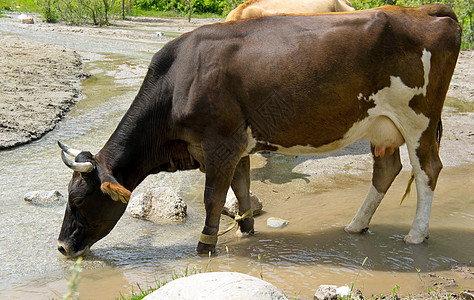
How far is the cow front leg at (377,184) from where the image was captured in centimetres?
623

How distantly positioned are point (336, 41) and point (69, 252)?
322 centimetres

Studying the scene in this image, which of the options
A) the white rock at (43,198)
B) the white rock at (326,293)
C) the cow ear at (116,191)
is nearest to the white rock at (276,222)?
the cow ear at (116,191)

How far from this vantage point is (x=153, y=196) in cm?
676

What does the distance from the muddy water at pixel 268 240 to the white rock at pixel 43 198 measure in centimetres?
11

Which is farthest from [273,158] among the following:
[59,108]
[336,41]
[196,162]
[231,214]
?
[59,108]

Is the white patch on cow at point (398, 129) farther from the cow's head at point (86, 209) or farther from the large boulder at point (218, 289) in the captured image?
the large boulder at point (218, 289)

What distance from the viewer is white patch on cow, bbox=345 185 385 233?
6.25m

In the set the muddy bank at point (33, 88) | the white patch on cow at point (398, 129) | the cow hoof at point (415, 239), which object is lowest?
the cow hoof at point (415, 239)

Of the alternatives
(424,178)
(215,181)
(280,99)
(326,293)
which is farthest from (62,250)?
(424,178)

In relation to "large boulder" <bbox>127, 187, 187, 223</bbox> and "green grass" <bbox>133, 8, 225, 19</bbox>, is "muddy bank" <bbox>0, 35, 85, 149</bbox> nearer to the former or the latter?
"large boulder" <bbox>127, 187, 187, 223</bbox>

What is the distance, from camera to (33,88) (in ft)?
38.3

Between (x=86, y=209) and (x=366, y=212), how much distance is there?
9.48 feet

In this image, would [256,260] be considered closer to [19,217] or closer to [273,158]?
[19,217]

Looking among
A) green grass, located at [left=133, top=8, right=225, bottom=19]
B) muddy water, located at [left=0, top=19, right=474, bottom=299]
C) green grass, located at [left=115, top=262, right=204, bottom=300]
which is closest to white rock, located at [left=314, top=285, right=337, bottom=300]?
muddy water, located at [left=0, top=19, right=474, bottom=299]
